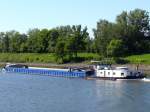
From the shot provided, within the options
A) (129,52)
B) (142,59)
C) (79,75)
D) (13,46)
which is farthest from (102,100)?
(13,46)

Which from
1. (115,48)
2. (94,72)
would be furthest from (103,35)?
(94,72)

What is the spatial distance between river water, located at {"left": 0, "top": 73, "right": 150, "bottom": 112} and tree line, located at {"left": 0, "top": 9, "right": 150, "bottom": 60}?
3830 cm

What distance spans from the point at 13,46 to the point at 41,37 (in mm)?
13978

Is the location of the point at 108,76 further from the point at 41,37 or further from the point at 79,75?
the point at 41,37

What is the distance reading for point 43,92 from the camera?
2618 inches

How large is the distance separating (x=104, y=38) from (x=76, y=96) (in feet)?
198

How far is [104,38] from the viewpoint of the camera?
4796 inches

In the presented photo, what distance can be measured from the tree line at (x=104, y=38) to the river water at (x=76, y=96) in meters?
38.3

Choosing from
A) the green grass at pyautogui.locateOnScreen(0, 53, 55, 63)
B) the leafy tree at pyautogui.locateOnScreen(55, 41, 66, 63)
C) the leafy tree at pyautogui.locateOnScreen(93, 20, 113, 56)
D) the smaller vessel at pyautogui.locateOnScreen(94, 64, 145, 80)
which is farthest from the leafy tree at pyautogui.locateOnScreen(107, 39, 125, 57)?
the smaller vessel at pyautogui.locateOnScreen(94, 64, 145, 80)

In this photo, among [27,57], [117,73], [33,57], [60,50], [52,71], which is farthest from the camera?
[27,57]

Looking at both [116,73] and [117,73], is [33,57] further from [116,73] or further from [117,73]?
[117,73]

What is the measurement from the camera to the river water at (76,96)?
5359 centimetres

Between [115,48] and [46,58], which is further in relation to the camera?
[46,58]

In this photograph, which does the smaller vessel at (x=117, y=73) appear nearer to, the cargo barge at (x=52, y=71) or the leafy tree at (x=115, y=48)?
the cargo barge at (x=52, y=71)
